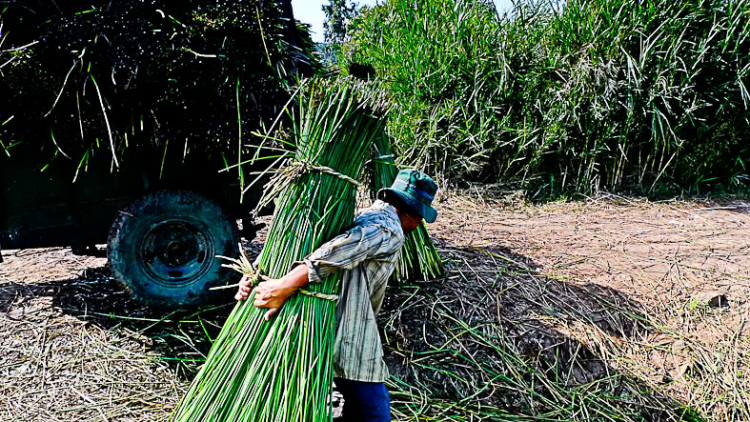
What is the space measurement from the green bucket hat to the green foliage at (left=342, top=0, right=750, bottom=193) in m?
3.95

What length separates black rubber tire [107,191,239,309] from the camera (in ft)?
10.1

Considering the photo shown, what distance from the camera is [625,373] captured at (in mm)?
3148

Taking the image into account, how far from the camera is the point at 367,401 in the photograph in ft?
6.58

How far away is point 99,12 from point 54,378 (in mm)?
1845

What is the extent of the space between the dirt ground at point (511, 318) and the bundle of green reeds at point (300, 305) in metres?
0.88

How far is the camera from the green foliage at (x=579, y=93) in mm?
5871

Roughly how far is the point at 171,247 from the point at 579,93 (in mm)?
4683

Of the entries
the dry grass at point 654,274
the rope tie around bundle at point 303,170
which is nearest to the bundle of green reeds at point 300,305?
the rope tie around bundle at point 303,170

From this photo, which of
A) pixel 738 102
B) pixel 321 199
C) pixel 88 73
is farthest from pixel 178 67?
pixel 738 102

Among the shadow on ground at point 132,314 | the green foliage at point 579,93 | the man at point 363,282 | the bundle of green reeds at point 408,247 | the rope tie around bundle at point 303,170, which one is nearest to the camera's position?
the man at point 363,282

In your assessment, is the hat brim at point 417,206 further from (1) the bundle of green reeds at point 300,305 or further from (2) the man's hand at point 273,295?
Result: (2) the man's hand at point 273,295

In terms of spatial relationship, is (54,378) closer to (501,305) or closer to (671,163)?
(501,305)

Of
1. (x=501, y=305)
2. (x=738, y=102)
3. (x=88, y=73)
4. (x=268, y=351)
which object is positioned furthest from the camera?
(x=738, y=102)

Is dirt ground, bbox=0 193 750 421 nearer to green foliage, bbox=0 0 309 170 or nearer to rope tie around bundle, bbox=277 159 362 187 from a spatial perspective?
green foliage, bbox=0 0 309 170
